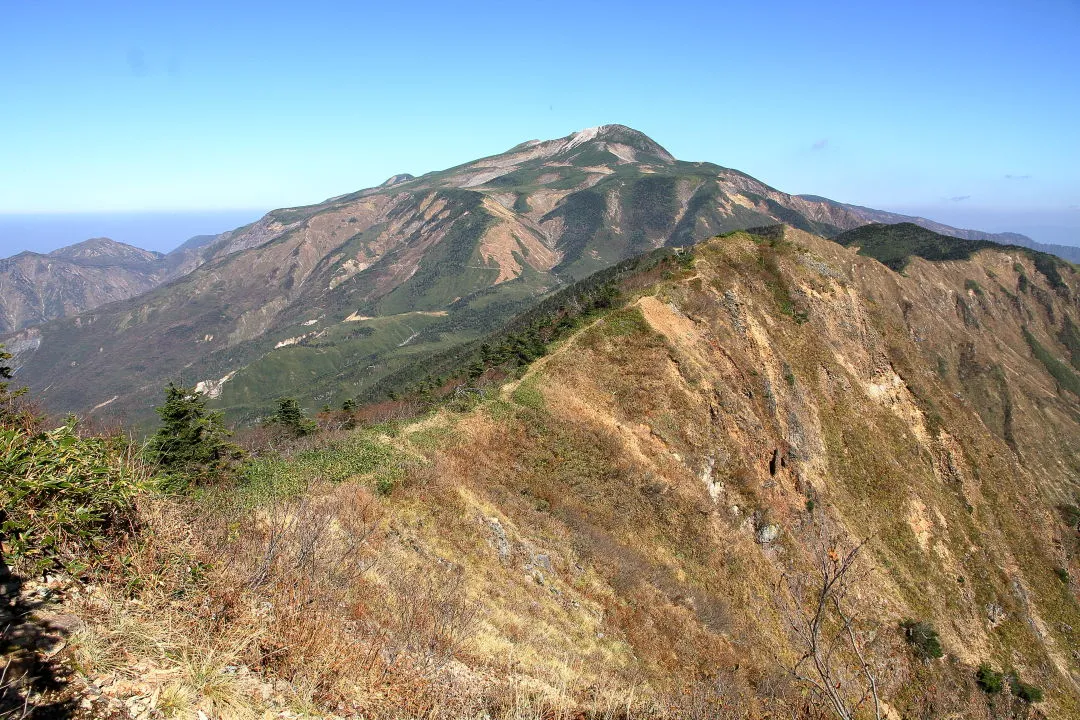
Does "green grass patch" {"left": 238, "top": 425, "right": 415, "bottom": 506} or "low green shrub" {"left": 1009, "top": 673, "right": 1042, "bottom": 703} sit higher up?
"green grass patch" {"left": 238, "top": 425, "right": 415, "bottom": 506}

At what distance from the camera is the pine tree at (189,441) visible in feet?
66.6

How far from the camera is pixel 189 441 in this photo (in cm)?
2144

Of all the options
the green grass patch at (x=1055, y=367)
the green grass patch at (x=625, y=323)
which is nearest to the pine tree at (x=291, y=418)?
the green grass patch at (x=625, y=323)

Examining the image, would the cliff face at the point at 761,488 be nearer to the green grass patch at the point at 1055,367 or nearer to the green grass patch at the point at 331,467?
the green grass patch at the point at 331,467

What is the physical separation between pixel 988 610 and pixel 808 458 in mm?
18253

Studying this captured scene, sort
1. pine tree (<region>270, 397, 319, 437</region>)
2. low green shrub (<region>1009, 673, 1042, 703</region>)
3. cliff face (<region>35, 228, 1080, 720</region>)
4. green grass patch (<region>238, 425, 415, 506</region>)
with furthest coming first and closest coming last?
low green shrub (<region>1009, 673, 1042, 703</region>) → pine tree (<region>270, 397, 319, 437</region>) → green grass patch (<region>238, 425, 415, 506</region>) → cliff face (<region>35, 228, 1080, 720</region>)

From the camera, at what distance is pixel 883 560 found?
41781 mm

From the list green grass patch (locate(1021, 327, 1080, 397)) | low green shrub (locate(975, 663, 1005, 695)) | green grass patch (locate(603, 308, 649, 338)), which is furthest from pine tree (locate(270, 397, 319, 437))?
green grass patch (locate(1021, 327, 1080, 397))

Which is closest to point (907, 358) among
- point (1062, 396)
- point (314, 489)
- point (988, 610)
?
point (988, 610)

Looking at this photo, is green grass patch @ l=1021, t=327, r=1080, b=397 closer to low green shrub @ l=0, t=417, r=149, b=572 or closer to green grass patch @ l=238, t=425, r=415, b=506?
green grass patch @ l=238, t=425, r=415, b=506

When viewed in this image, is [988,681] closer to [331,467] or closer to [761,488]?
[761,488]

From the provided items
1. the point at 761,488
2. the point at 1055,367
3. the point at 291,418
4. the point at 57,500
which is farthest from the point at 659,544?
the point at 1055,367

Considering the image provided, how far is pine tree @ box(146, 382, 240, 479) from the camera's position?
20.3 meters

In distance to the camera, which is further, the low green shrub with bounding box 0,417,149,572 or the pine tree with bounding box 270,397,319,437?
the pine tree with bounding box 270,397,319,437
